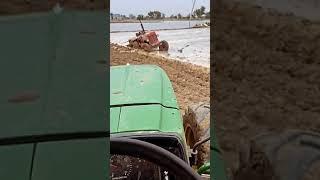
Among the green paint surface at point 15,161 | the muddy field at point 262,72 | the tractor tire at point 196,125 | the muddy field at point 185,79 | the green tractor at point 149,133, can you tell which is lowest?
the muddy field at point 185,79

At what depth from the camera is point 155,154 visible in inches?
88.4

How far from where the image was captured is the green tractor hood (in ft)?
10.2

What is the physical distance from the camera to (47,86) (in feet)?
4.00

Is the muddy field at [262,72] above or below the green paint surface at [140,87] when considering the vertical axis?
above

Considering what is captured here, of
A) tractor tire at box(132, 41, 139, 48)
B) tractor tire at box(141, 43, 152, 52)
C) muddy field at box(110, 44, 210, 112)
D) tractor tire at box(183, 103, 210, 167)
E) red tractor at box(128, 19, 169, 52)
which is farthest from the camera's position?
tractor tire at box(132, 41, 139, 48)

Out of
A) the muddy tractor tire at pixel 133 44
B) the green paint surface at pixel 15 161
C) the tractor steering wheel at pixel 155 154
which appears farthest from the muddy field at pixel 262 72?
the muddy tractor tire at pixel 133 44

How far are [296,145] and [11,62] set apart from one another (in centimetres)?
57

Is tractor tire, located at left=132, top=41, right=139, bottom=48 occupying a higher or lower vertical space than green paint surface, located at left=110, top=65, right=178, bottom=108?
lower

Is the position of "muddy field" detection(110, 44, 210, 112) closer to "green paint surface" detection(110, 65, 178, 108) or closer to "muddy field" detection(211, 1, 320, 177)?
"green paint surface" detection(110, 65, 178, 108)

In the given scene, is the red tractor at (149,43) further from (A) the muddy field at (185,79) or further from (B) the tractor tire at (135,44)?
(A) the muddy field at (185,79)

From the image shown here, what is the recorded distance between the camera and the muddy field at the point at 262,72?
3.85 feet

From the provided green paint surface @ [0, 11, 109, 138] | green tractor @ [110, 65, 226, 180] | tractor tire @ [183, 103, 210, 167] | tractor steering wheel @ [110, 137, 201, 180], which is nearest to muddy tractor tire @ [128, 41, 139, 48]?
tractor tire @ [183, 103, 210, 167]

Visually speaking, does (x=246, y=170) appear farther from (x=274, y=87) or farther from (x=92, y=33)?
(x=92, y=33)

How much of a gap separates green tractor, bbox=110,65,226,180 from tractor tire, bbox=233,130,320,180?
57 millimetres
